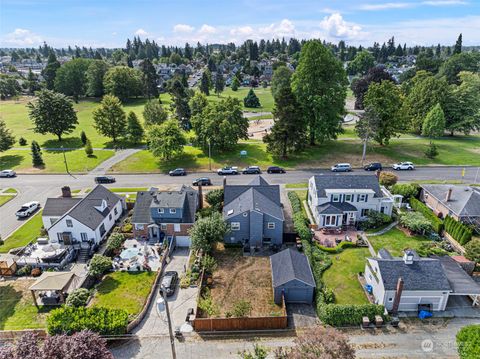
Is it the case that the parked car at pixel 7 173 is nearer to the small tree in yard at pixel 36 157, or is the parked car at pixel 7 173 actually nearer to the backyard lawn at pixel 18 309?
the small tree in yard at pixel 36 157

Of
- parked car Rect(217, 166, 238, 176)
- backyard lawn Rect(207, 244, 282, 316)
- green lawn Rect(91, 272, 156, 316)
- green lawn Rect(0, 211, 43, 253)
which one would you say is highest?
parked car Rect(217, 166, 238, 176)

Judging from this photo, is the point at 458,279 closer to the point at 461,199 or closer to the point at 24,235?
the point at 461,199

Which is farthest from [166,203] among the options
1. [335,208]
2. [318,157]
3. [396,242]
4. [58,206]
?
[318,157]

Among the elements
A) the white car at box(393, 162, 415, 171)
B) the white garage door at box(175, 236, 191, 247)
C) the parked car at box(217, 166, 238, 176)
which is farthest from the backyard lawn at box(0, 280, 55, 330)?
the white car at box(393, 162, 415, 171)

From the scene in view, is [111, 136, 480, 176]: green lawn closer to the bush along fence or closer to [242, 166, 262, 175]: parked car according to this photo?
[242, 166, 262, 175]: parked car

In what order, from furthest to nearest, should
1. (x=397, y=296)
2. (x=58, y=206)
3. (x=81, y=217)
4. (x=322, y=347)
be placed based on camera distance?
(x=58, y=206)
(x=81, y=217)
(x=397, y=296)
(x=322, y=347)

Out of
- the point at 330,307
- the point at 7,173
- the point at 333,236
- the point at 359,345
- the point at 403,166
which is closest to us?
the point at 359,345
